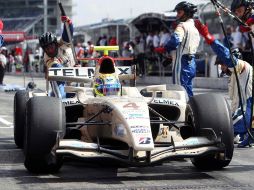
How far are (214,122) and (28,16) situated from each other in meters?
75.3

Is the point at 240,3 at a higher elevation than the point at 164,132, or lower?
higher

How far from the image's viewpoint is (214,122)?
7.59 metres

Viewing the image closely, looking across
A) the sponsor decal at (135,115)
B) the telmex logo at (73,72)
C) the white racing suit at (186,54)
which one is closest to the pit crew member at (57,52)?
the telmex logo at (73,72)

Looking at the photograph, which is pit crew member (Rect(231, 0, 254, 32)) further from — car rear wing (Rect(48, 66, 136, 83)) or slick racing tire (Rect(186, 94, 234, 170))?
slick racing tire (Rect(186, 94, 234, 170))

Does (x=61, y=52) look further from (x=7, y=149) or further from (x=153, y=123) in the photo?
(x=153, y=123)

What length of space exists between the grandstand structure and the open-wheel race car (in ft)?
214

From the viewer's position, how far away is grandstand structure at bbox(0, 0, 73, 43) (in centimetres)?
7851

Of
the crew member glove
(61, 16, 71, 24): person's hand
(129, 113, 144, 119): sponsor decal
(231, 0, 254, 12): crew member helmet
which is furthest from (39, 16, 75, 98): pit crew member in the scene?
(129, 113, 144, 119): sponsor decal

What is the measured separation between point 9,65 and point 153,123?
42810mm

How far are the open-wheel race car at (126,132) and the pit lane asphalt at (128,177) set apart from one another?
0.17 metres

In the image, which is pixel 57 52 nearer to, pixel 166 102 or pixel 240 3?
pixel 240 3

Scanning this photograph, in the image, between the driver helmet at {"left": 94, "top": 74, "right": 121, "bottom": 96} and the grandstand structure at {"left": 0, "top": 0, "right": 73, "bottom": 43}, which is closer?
the driver helmet at {"left": 94, "top": 74, "right": 121, "bottom": 96}

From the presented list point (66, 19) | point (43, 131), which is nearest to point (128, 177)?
point (43, 131)

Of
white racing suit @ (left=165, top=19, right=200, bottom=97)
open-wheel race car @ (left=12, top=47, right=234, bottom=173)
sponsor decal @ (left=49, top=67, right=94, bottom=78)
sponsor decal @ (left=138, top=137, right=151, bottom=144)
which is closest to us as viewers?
sponsor decal @ (left=138, top=137, right=151, bottom=144)
